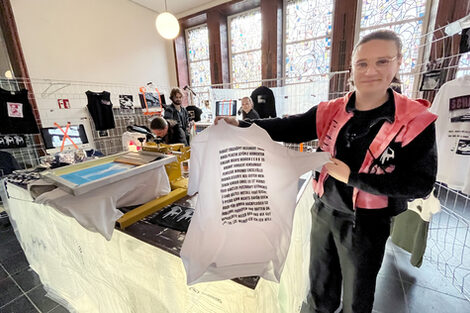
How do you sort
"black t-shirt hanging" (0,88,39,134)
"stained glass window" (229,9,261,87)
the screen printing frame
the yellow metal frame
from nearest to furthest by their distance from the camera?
the screen printing frame
the yellow metal frame
"black t-shirt hanging" (0,88,39,134)
"stained glass window" (229,9,261,87)

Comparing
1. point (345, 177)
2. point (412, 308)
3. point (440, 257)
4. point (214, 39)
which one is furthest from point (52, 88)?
point (440, 257)

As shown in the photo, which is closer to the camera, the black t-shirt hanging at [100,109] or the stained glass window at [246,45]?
the black t-shirt hanging at [100,109]

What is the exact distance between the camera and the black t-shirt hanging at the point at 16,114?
243 cm

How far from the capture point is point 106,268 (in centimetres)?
95

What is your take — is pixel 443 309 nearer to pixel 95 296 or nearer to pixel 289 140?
pixel 289 140

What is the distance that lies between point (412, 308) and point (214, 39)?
5117 mm

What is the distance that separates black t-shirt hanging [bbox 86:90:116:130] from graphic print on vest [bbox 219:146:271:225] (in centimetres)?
353

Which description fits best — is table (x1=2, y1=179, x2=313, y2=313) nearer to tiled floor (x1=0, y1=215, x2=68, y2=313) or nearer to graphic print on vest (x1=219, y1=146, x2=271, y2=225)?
tiled floor (x1=0, y1=215, x2=68, y2=313)

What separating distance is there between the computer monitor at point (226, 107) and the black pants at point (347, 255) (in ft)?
9.35

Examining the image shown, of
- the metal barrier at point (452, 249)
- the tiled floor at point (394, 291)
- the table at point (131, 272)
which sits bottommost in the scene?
the tiled floor at point (394, 291)

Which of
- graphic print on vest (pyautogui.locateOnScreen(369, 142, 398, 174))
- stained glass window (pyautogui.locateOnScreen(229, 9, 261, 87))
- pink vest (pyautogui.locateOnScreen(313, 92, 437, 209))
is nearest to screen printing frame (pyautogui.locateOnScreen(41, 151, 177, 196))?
pink vest (pyautogui.locateOnScreen(313, 92, 437, 209))

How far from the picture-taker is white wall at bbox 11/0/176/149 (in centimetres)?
302

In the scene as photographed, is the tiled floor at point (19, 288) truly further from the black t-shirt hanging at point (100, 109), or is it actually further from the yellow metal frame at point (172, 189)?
the black t-shirt hanging at point (100, 109)

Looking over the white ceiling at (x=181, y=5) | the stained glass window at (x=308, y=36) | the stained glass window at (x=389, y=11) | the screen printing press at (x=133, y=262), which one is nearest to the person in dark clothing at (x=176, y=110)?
the screen printing press at (x=133, y=262)
